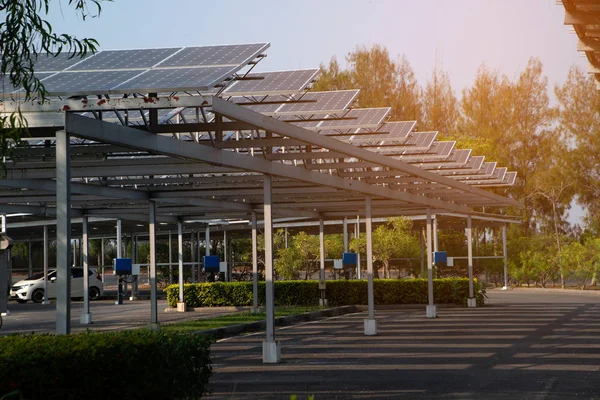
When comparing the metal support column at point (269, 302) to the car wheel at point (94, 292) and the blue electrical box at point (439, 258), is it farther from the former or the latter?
the car wheel at point (94, 292)

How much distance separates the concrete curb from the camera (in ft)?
79.7

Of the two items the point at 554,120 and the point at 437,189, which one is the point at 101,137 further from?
the point at 554,120

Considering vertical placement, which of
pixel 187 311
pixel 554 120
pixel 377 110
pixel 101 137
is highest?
pixel 554 120

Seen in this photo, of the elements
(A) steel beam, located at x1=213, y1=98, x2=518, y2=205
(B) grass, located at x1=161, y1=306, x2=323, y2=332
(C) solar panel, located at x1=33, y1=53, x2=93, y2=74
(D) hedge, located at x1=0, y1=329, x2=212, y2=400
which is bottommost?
(B) grass, located at x1=161, y1=306, x2=323, y2=332

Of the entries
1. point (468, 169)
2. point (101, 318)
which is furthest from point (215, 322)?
point (468, 169)

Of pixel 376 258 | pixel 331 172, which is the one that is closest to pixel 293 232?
pixel 376 258

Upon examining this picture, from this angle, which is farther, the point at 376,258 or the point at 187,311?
the point at 376,258

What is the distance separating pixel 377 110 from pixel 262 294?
17.8 metres

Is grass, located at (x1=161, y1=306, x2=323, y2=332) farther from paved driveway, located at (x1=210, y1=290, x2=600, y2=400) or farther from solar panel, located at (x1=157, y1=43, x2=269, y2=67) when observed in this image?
solar panel, located at (x1=157, y1=43, x2=269, y2=67)

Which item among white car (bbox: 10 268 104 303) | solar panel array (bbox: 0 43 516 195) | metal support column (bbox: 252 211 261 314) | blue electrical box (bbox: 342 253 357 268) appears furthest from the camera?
white car (bbox: 10 268 104 303)

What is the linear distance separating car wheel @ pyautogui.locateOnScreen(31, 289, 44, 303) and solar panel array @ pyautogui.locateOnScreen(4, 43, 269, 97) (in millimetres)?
33140

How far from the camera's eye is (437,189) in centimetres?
2864

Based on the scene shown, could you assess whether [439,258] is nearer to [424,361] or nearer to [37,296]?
[424,361]

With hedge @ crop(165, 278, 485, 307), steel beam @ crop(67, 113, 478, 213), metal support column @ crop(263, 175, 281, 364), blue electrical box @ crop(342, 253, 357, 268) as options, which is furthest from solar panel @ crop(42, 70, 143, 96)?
hedge @ crop(165, 278, 485, 307)
